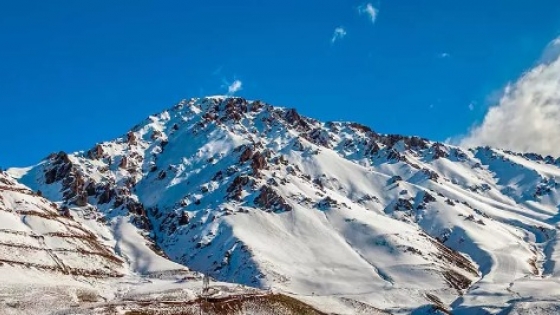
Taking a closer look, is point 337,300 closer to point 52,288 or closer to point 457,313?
point 457,313

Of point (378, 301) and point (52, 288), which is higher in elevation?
point (378, 301)

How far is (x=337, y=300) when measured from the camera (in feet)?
531

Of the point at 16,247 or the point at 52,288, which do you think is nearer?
the point at 52,288

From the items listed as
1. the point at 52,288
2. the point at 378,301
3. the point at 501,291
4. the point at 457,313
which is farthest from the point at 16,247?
the point at 501,291

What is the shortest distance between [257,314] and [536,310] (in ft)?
232

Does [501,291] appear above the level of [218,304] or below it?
above

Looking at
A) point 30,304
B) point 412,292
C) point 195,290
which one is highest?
point 412,292

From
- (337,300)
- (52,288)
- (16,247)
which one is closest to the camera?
(52,288)

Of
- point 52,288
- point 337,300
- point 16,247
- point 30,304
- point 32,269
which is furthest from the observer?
point 16,247

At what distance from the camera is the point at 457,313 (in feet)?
585

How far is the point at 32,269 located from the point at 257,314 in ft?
234

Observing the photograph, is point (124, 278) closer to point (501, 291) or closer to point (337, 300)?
point (337, 300)

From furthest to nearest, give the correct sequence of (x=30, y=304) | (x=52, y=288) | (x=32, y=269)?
1. (x=32, y=269)
2. (x=52, y=288)
3. (x=30, y=304)

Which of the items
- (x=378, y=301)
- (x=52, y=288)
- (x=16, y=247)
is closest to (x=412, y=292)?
(x=378, y=301)
